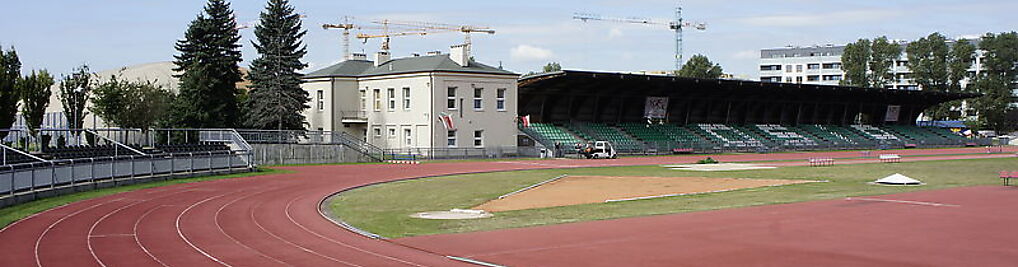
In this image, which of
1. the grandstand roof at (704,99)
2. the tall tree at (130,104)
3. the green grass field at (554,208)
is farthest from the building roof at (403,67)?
the green grass field at (554,208)

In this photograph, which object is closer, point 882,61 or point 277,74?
point 277,74

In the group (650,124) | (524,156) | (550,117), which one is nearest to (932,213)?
(524,156)

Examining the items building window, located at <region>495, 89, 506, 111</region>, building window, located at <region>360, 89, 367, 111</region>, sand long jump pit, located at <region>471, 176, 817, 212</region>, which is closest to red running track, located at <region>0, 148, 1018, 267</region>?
sand long jump pit, located at <region>471, 176, 817, 212</region>

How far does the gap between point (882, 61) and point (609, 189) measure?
106 m

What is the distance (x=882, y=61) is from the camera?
12850cm

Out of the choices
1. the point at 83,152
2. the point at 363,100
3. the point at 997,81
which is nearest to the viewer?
the point at 83,152

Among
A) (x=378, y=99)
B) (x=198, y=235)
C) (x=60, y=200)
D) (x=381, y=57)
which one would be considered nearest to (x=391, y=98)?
(x=378, y=99)

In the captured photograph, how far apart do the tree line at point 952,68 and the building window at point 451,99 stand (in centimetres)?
8292

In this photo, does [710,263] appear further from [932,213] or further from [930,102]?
[930,102]

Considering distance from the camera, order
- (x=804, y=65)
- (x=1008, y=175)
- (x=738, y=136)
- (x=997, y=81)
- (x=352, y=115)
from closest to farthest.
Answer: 1. (x=1008, y=175)
2. (x=352, y=115)
3. (x=738, y=136)
4. (x=997, y=81)
5. (x=804, y=65)

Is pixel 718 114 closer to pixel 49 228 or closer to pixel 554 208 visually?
pixel 554 208

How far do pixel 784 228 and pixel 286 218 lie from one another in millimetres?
13109

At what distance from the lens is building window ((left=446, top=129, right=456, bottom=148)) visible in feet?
214

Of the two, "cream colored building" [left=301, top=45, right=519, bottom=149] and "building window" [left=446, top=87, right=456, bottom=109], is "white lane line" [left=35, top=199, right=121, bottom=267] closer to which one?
"cream colored building" [left=301, top=45, right=519, bottom=149]
